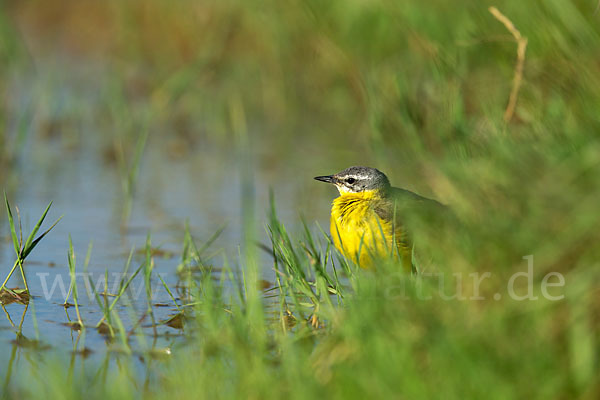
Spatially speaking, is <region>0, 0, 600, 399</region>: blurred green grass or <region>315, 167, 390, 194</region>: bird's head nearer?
<region>0, 0, 600, 399</region>: blurred green grass

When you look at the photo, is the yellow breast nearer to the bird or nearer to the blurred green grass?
the bird

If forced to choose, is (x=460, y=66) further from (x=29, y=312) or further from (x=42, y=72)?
(x=42, y=72)

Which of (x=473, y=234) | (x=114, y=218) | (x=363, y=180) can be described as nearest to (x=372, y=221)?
(x=363, y=180)

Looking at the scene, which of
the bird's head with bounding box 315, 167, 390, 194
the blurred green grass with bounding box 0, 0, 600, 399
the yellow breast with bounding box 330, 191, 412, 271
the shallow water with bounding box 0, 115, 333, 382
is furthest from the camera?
the bird's head with bounding box 315, 167, 390, 194

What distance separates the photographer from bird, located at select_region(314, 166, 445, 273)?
5602 millimetres

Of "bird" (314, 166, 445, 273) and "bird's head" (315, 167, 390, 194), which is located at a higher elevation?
"bird's head" (315, 167, 390, 194)

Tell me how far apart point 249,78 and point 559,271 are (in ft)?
32.2

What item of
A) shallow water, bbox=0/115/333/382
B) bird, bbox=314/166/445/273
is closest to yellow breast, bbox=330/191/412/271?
bird, bbox=314/166/445/273

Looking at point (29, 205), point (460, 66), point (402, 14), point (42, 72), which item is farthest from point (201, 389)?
point (42, 72)

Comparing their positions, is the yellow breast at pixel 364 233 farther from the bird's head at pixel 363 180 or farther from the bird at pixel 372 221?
the bird's head at pixel 363 180

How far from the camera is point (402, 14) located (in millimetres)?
8711

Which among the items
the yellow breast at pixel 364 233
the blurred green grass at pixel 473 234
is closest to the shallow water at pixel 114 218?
the blurred green grass at pixel 473 234

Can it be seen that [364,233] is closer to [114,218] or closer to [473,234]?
[473,234]

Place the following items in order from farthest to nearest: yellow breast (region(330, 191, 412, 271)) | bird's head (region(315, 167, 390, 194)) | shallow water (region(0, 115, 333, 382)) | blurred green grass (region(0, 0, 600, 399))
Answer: bird's head (region(315, 167, 390, 194))
yellow breast (region(330, 191, 412, 271))
shallow water (region(0, 115, 333, 382))
blurred green grass (region(0, 0, 600, 399))
